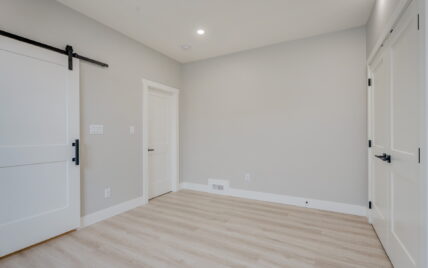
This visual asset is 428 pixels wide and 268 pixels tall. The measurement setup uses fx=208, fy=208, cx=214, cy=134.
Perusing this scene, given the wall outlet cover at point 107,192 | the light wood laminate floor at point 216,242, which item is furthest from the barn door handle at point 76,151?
the light wood laminate floor at point 216,242

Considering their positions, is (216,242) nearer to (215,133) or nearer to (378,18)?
(215,133)

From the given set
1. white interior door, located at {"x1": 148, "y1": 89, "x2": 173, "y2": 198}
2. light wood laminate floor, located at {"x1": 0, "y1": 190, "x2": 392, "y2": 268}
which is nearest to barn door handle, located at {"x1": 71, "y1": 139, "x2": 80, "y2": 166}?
light wood laminate floor, located at {"x1": 0, "y1": 190, "x2": 392, "y2": 268}

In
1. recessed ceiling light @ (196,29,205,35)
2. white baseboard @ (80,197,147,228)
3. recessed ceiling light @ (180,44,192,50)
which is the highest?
recessed ceiling light @ (196,29,205,35)

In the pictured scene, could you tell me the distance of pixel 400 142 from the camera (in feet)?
5.40

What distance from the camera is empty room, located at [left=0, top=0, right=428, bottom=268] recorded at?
1932 mm

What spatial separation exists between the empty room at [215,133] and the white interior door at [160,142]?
0.03 meters

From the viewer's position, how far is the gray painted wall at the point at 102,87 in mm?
2279

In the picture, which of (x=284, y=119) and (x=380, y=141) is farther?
(x=284, y=119)

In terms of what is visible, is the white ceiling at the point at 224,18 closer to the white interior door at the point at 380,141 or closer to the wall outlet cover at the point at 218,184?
the white interior door at the point at 380,141

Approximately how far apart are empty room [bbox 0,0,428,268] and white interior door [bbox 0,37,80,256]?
0.04 feet

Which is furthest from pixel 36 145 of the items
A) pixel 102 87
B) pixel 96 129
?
pixel 102 87

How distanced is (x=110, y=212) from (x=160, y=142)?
155cm

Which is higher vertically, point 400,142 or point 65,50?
point 65,50

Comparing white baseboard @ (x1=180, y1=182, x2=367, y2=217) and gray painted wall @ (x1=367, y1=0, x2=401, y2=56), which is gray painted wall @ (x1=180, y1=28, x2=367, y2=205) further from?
gray painted wall @ (x1=367, y1=0, x2=401, y2=56)
